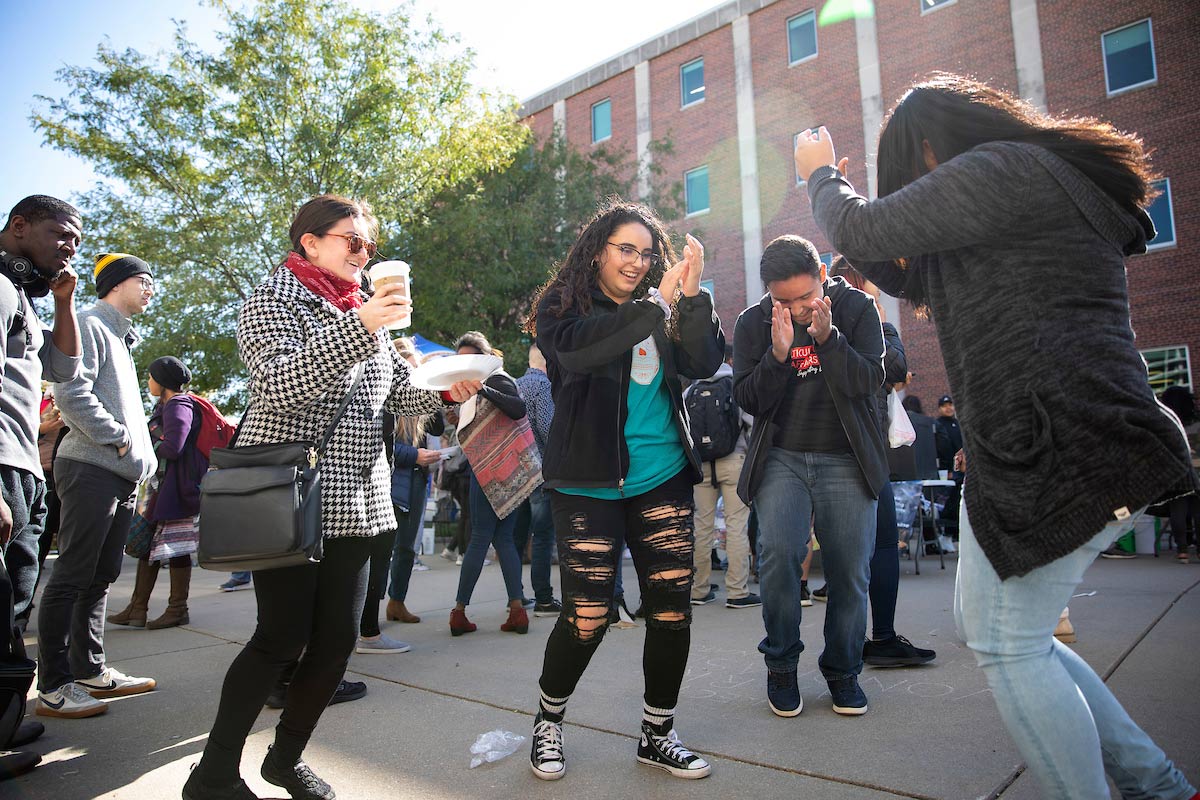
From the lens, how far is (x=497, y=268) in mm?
18219

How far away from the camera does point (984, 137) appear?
1.92 metres

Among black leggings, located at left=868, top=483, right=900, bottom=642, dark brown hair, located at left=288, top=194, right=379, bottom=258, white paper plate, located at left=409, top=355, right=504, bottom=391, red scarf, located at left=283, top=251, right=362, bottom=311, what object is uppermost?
dark brown hair, located at left=288, top=194, right=379, bottom=258

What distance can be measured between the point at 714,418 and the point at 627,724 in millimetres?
3439

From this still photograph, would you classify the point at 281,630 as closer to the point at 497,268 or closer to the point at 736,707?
the point at 736,707

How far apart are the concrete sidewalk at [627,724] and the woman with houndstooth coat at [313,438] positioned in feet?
1.43

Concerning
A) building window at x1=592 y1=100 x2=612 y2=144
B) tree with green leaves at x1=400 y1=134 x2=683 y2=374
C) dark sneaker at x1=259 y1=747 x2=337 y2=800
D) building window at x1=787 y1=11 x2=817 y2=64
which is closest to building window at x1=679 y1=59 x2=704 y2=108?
building window at x1=592 y1=100 x2=612 y2=144

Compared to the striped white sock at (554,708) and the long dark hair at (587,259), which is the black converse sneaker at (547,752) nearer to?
the striped white sock at (554,708)

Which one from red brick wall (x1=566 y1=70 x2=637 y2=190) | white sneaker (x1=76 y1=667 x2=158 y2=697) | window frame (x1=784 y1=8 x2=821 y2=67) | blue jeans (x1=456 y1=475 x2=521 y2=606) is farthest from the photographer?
red brick wall (x1=566 y1=70 x2=637 y2=190)

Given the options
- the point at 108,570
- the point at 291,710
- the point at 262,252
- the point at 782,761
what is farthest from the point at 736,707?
the point at 262,252

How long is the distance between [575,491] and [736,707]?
132 cm

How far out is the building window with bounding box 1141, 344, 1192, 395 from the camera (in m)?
16.6

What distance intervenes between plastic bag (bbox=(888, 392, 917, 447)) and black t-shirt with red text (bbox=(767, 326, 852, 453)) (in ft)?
4.63

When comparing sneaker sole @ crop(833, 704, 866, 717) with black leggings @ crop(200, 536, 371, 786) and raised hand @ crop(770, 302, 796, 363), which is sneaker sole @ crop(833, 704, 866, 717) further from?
black leggings @ crop(200, 536, 371, 786)

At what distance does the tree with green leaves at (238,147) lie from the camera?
575 inches
